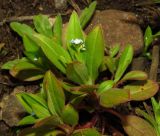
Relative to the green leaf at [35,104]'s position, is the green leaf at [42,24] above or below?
above

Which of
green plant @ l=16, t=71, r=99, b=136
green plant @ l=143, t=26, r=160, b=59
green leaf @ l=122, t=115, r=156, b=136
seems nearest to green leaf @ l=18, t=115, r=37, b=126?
green plant @ l=16, t=71, r=99, b=136

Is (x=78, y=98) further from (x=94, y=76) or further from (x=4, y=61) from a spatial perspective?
(x=4, y=61)

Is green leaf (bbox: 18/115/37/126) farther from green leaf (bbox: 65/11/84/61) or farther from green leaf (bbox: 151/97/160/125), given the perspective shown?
green leaf (bbox: 151/97/160/125)

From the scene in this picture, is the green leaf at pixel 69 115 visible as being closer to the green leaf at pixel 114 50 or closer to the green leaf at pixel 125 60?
the green leaf at pixel 125 60

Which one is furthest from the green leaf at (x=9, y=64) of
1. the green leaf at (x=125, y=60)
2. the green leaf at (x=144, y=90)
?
the green leaf at (x=144, y=90)

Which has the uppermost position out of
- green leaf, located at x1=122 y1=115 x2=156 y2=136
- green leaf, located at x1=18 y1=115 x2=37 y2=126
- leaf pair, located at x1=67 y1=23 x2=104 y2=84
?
leaf pair, located at x1=67 y1=23 x2=104 y2=84

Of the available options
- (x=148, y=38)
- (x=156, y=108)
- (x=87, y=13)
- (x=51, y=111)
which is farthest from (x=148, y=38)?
(x=51, y=111)
